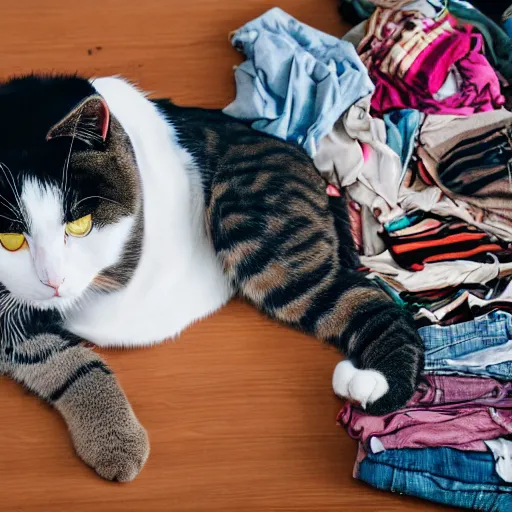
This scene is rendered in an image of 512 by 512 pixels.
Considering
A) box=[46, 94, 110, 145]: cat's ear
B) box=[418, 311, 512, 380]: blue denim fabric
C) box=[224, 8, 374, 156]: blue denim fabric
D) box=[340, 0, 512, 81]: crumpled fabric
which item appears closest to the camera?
box=[46, 94, 110, 145]: cat's ear

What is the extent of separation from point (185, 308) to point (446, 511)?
1.76 ft

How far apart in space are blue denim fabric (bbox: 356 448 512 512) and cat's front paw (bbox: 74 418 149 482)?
0.34 m

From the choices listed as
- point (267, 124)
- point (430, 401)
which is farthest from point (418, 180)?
point (430, 401)

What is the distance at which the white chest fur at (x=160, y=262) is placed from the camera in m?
1.19

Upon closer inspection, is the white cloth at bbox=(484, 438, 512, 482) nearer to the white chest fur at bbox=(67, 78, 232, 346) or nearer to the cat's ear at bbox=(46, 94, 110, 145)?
the white chest fur at bbox=(67, 78, 232, 346)

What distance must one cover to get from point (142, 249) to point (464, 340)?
22.3 inches

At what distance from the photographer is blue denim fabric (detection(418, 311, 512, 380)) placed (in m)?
1.10

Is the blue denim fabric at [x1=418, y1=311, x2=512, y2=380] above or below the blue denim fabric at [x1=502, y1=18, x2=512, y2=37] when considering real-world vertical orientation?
below

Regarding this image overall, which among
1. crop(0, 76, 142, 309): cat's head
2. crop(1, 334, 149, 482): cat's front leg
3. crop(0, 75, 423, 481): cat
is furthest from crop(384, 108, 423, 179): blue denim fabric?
crop(1, 334, 149, 482): cat's front leg

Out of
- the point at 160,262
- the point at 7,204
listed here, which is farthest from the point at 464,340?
the point at 7,204

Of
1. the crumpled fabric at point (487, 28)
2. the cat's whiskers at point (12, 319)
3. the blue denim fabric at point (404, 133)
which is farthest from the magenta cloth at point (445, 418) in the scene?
the crumpled fabric at point (487, 28)

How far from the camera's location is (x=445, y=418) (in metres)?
1.05

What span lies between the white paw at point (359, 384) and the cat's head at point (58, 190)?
42 cm

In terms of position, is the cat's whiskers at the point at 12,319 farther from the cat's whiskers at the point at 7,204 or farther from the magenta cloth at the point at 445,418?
the magenta cloth at the point at 445,418
